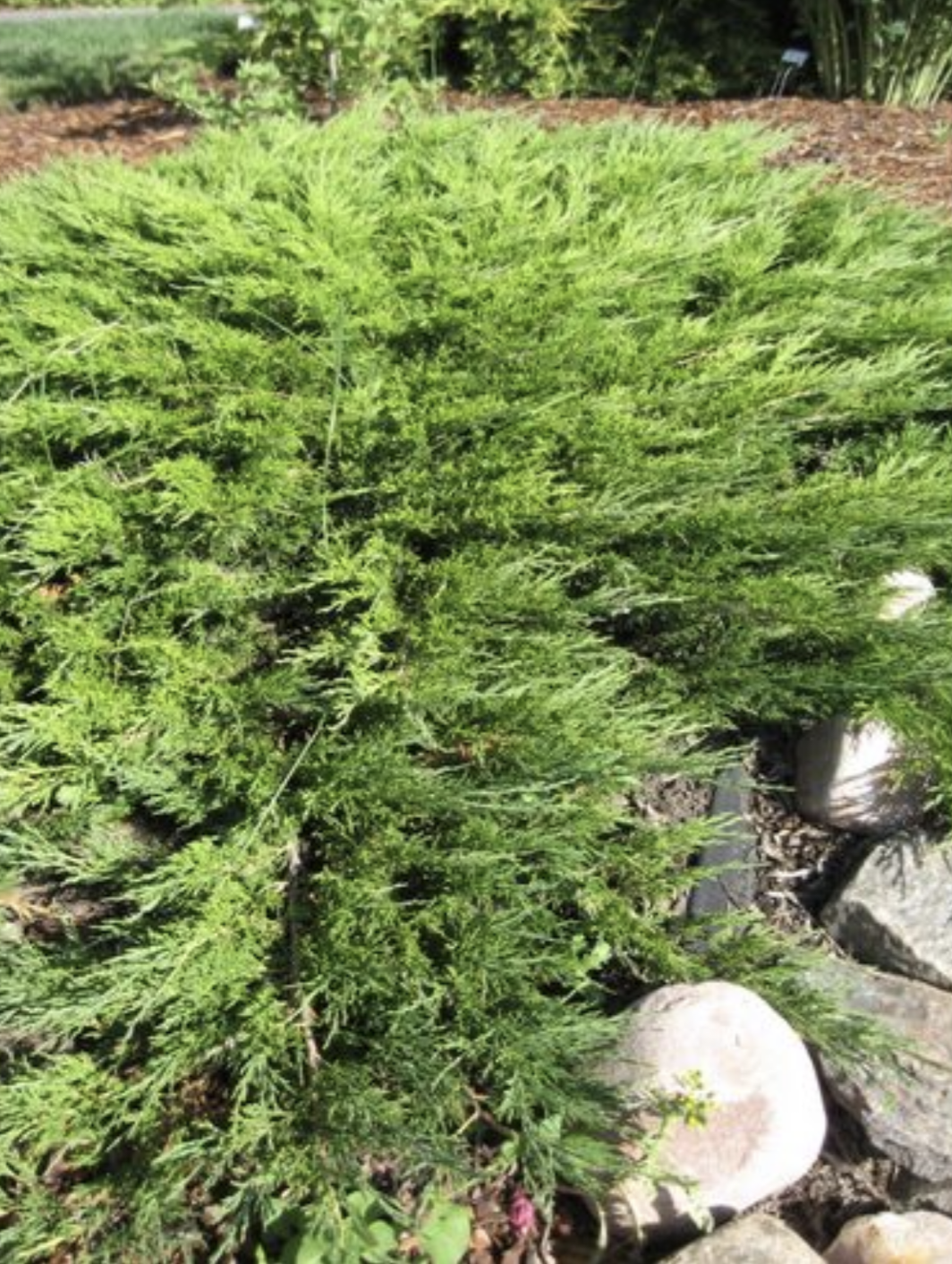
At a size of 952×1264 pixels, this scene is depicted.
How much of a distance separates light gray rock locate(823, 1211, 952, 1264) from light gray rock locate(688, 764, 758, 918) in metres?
0.58

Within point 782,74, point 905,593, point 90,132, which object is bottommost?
point 905,593

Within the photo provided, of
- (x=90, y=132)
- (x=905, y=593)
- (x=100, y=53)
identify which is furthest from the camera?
(x=100, y=53)

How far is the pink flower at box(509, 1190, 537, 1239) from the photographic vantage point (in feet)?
6.27

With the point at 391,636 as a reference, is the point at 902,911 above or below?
below

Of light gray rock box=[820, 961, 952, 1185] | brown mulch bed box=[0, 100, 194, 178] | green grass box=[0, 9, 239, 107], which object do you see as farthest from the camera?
green grass box=[0, 9, 239, 107]

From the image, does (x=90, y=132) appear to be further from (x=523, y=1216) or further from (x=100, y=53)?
(x=523, y=1216)

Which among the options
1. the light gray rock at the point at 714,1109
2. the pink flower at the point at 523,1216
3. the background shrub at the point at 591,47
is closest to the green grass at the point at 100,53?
the background shrub at the point at 591,47

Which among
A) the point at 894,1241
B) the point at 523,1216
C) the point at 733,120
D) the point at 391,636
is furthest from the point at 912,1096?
the point at 733,120

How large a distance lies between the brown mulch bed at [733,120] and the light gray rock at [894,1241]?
3.97 metres

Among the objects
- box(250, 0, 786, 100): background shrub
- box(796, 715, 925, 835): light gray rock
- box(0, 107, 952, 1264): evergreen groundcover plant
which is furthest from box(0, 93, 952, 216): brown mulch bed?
box(796, 715, 925, 835): light gray rock

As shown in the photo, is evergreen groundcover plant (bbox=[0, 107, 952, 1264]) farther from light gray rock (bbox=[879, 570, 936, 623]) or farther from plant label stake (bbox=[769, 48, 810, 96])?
plant label stake (bbox=[769, 48, 810, 96])

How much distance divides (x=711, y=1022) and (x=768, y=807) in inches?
26.2

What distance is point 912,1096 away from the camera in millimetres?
2113

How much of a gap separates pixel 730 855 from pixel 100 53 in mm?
8747
